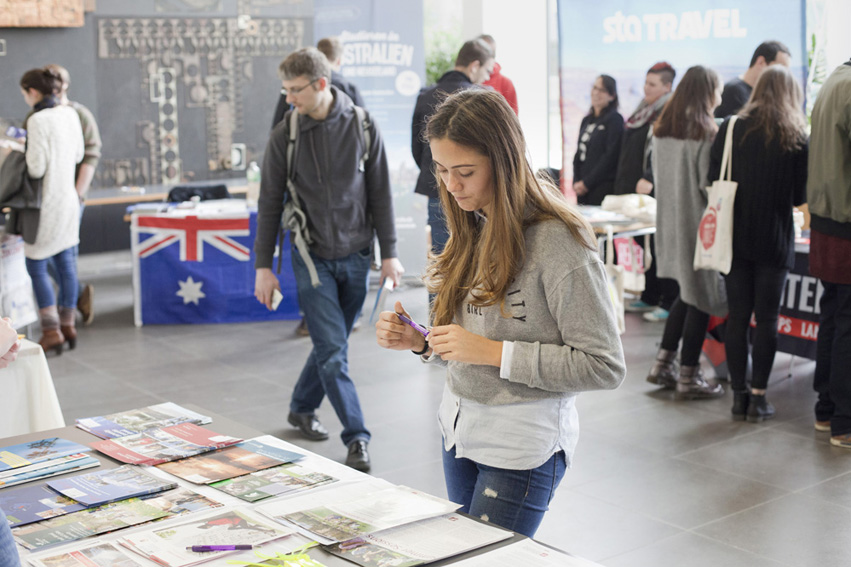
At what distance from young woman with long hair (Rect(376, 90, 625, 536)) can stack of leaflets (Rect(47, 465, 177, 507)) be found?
0.60m

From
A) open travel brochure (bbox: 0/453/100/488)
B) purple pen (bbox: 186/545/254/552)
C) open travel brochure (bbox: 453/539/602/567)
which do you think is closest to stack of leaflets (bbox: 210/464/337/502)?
purple pen (bbox: 186/545/254/552)

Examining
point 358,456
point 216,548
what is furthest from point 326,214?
point 216,548

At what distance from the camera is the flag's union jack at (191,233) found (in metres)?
6.32

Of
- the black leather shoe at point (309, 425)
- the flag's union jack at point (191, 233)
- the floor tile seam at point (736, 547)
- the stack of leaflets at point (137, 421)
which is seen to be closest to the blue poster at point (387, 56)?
the flag's union jack at point (191, 233)

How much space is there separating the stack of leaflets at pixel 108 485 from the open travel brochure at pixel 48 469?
5 centimetres

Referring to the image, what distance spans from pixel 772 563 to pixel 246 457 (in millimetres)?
1820

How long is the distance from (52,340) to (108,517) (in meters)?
4.41

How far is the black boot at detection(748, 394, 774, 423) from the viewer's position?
437 centimetres

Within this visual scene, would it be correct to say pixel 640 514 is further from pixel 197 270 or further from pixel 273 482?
pixel 197 270

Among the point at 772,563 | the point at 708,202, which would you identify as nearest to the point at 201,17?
the point at 708,202

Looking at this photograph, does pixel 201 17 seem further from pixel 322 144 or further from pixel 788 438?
pixel 788 438

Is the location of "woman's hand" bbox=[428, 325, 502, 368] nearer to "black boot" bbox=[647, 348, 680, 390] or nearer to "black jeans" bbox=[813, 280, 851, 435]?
"black jeans" bbox=[813, 280, 851, 435]

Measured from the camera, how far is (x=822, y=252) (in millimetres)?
3908

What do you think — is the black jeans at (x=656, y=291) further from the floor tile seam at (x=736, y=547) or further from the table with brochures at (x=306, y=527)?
the table with brochures at (x=306, y=527)
